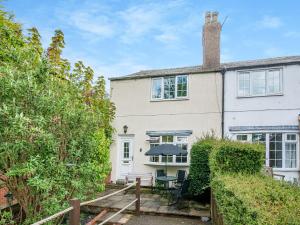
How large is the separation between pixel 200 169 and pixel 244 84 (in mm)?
6483

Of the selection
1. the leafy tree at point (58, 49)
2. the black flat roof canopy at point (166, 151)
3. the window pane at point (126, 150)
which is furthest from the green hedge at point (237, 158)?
the window pane at point (126, 150)

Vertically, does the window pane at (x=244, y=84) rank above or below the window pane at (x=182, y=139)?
above

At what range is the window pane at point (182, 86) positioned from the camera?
14.3m

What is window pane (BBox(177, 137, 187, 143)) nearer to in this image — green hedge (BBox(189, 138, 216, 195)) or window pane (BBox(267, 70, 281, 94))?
green hedge (BBox(189, 138, 216, 195))

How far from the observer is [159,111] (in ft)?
47.8

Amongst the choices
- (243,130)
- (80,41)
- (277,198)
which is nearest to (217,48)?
(243,130)

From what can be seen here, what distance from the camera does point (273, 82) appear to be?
12984 millimetres

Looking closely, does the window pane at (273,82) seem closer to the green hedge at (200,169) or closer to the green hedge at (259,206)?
the green hedge at (200,169)

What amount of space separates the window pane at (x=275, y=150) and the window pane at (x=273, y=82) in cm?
231

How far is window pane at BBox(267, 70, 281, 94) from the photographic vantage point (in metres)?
12.9

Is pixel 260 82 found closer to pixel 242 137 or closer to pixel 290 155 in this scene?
pixel 242 137

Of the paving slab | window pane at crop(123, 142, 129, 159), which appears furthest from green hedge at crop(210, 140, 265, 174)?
window pane at crop(123, 142, 129, 159)

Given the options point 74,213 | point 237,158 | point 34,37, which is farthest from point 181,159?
point 74,213

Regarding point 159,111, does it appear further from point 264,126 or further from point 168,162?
point 264,126
